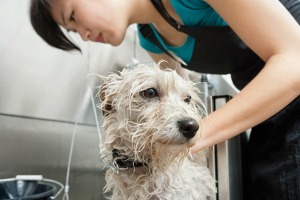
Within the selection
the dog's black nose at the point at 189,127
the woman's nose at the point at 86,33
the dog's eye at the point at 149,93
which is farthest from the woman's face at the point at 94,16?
the dog's black nose at the point at 189,127

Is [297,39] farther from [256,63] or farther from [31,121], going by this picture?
[31,121]

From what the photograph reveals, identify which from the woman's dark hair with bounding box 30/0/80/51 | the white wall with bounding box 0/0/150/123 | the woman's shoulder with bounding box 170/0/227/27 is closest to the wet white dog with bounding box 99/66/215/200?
the woman's shoulder with bounding box 170/0/227/27

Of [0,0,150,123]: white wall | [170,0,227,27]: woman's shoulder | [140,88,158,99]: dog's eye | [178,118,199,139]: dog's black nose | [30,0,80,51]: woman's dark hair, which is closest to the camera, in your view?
[178,118,199,139]: dog's black nose

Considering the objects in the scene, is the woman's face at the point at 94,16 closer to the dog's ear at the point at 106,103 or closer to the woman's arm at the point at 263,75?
the dog's ear at the point at 106,103

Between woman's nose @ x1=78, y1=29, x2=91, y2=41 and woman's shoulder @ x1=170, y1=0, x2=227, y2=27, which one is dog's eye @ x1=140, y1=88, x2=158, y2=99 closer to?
woman's shoulder @ x1=170, y1=0, x2=227, y2=27

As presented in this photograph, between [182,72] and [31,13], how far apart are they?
601mm

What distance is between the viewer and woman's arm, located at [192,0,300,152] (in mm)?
685

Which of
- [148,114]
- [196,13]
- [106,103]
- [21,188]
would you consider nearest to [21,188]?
[21,188]

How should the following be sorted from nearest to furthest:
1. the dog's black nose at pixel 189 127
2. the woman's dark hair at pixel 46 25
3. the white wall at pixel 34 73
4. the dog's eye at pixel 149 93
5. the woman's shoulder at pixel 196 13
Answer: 1. the dog's black nose at pixel 189 127
2. the dog's eye at pixel 149 93
3. the woman's shoulder at pixel 196 13
4. the woman's dark hair at pixel 46 25
5. the white wall at pixel 34 73

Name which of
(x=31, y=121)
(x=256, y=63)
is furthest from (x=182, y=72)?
(x=31, y=121)

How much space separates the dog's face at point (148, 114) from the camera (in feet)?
2.15

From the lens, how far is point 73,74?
151 centimetres

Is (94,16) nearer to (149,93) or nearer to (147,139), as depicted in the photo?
(149,93)

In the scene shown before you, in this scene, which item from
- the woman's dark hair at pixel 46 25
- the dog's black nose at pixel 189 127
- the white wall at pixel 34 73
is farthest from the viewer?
the white wall at pixel 34 73
